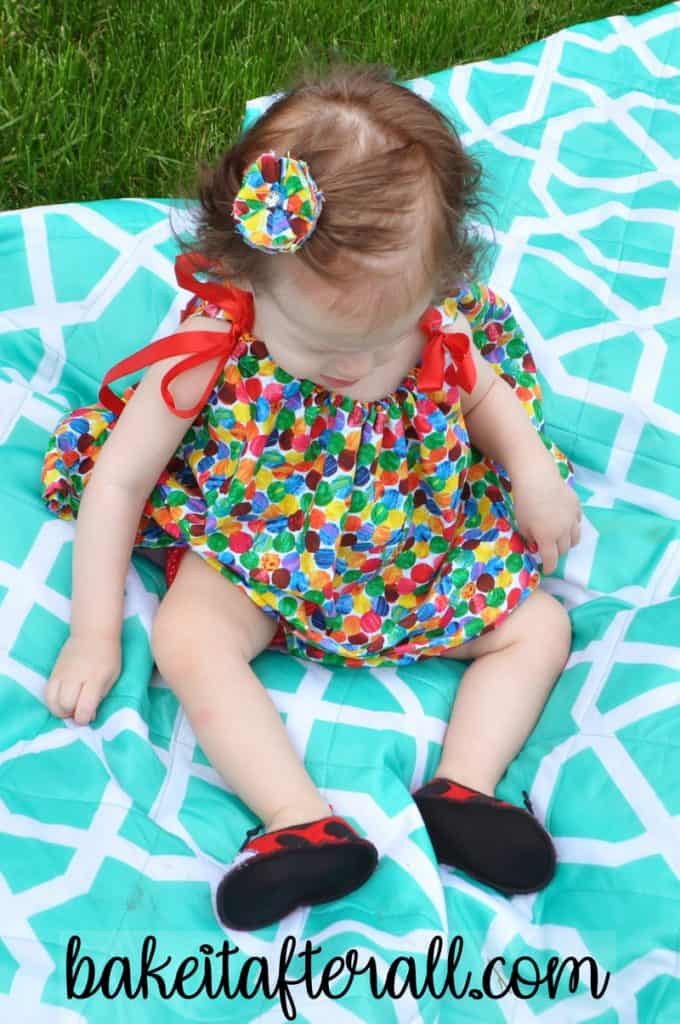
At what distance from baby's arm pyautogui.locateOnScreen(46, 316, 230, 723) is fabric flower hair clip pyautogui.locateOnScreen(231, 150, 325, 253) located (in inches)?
11.0

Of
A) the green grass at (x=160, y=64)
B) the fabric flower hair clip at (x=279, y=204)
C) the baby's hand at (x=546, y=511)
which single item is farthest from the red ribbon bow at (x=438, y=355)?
the green grass at (x=160, y=64)

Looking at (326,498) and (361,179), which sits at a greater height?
(361,179)

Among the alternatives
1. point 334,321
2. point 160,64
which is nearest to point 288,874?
point 334,321

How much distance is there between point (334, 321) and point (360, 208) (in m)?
0.12

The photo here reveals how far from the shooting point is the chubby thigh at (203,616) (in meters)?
1.50

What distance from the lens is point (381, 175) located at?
1267mm

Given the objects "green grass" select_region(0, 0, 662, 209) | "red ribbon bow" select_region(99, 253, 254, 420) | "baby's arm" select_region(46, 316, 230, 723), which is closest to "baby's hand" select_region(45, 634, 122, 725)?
"baby's arm" select_region(46, 316, 230, 723)

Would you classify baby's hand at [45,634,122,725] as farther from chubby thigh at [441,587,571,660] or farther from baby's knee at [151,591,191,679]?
chubby thigh at [441,587,571,660]

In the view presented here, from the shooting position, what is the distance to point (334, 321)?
1297 millimetres

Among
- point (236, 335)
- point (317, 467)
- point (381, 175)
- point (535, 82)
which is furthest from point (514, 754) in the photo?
point (535, 82)

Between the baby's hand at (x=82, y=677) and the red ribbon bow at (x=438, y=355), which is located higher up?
the red ribbon bow at (x=438, y=355)

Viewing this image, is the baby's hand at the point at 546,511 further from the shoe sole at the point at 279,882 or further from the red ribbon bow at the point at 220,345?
the shoe sole at the point at 279,882

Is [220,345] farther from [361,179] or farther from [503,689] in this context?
[503,689]

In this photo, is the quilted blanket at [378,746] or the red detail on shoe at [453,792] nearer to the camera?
the quilted blanket at [378,746]
